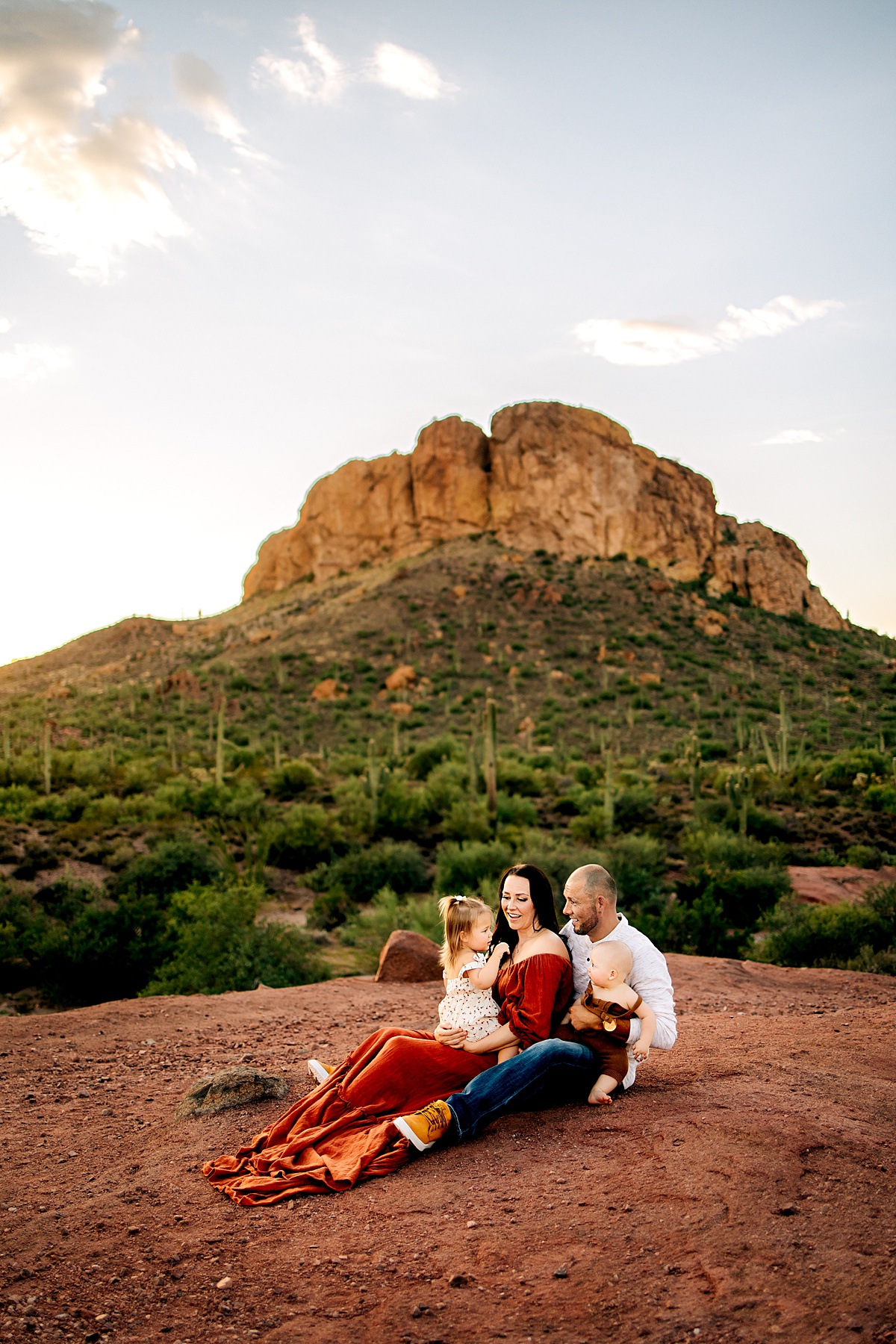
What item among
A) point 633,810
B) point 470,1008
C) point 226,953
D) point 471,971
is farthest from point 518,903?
point 633,810

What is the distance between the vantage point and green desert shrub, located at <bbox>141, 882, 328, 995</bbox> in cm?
1043

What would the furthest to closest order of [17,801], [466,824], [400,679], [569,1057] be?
1. [400,679]
2. [466,824]
3. [17,801]
4. [569,1057]

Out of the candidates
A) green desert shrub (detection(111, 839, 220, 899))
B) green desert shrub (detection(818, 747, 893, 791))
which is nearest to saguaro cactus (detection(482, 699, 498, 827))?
green desert shrub (detection(111, 839, 220, 899))

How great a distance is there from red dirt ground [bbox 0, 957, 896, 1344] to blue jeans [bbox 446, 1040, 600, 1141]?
13 centimetres

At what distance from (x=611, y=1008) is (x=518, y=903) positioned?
0.71 m

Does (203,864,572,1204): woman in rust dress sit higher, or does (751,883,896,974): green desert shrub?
(203,864,572,1204): woman in rust dress

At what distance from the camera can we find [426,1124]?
448 cm

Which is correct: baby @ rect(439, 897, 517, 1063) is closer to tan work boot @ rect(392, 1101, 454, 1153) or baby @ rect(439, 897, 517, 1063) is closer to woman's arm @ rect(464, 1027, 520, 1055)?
woman's arm @ rect(464, 1027, 520, 1055)

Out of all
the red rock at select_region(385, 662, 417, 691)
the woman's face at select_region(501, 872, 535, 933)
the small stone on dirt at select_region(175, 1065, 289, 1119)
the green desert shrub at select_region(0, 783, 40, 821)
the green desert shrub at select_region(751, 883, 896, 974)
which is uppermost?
the red rock at select_region(385, 662, 417, 691)

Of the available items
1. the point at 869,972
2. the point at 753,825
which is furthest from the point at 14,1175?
the point at 753,825

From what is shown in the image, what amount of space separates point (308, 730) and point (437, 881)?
25.1m

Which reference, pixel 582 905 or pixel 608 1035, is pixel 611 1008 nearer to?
pixel 608 1035

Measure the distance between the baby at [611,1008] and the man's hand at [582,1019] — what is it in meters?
0.01

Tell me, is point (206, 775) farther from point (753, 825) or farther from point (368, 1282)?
point (368, 1282)
